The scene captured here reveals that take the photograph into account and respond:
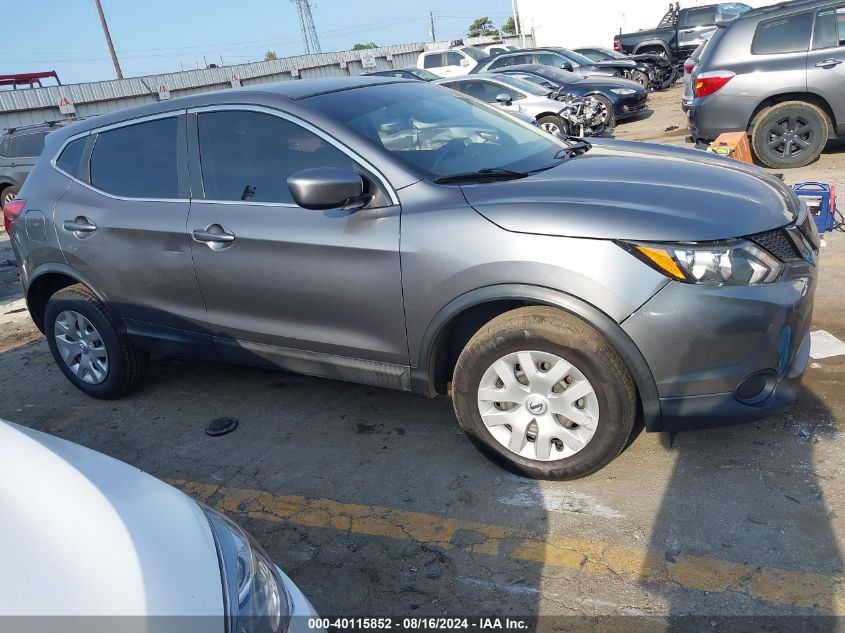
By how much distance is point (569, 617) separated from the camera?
236 centimetres

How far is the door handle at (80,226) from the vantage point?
405cm

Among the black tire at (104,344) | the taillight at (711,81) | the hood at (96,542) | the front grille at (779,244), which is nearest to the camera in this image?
the hood at (96,542)

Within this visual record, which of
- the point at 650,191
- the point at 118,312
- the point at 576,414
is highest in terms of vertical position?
the point at 650,191

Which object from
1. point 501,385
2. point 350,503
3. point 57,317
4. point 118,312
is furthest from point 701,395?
point 57,317

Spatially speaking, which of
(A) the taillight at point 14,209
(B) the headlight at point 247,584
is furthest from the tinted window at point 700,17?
(B) the headlight at point 247,584

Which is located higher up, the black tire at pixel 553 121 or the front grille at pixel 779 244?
the front grille at pixel 779 244

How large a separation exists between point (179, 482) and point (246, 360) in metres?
0.70

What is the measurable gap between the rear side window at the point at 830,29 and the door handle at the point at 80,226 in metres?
7.72

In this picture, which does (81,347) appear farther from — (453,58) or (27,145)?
(453,58)

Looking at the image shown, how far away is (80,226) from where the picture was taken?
4.10 metres

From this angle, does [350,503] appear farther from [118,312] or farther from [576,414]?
[118,312]

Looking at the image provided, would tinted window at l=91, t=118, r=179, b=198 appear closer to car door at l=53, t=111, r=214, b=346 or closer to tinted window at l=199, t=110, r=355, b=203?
car door at l=53, t=111, r=214, b=346

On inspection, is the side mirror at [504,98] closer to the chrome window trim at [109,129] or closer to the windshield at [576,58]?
the windshield at [576,58]

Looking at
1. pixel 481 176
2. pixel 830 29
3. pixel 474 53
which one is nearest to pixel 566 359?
pixel 481 176
